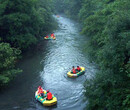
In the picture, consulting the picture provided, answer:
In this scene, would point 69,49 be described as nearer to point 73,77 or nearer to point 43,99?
point 73,77

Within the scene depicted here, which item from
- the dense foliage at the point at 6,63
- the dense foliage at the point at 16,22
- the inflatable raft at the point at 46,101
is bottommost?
the inflatable raft at the point at 46,101

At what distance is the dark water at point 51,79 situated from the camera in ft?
49.9

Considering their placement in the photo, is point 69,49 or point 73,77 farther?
point 69,49

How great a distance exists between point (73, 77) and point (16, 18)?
11.5 metres

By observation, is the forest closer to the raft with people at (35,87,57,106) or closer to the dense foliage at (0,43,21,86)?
the dense foliage at (0,43,21,86)

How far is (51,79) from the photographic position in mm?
19250

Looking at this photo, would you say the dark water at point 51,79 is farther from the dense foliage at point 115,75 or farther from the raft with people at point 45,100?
the dense foliage at point 115,75

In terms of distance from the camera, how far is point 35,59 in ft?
81.7

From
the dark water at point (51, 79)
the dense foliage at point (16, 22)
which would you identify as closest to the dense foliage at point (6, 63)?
the dark water at point (51, 79)

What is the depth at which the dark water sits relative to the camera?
1520 centimetres

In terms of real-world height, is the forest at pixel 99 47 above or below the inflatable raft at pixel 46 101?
above

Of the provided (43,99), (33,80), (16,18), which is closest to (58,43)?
(16,18)

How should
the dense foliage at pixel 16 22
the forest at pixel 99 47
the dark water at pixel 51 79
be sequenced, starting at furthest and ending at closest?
1. the dense foliage at pixel 16 22
2. the dark water at pixel 51 79
3. the forest at pixel 99 47

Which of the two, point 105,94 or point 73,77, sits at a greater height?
point 105,94
